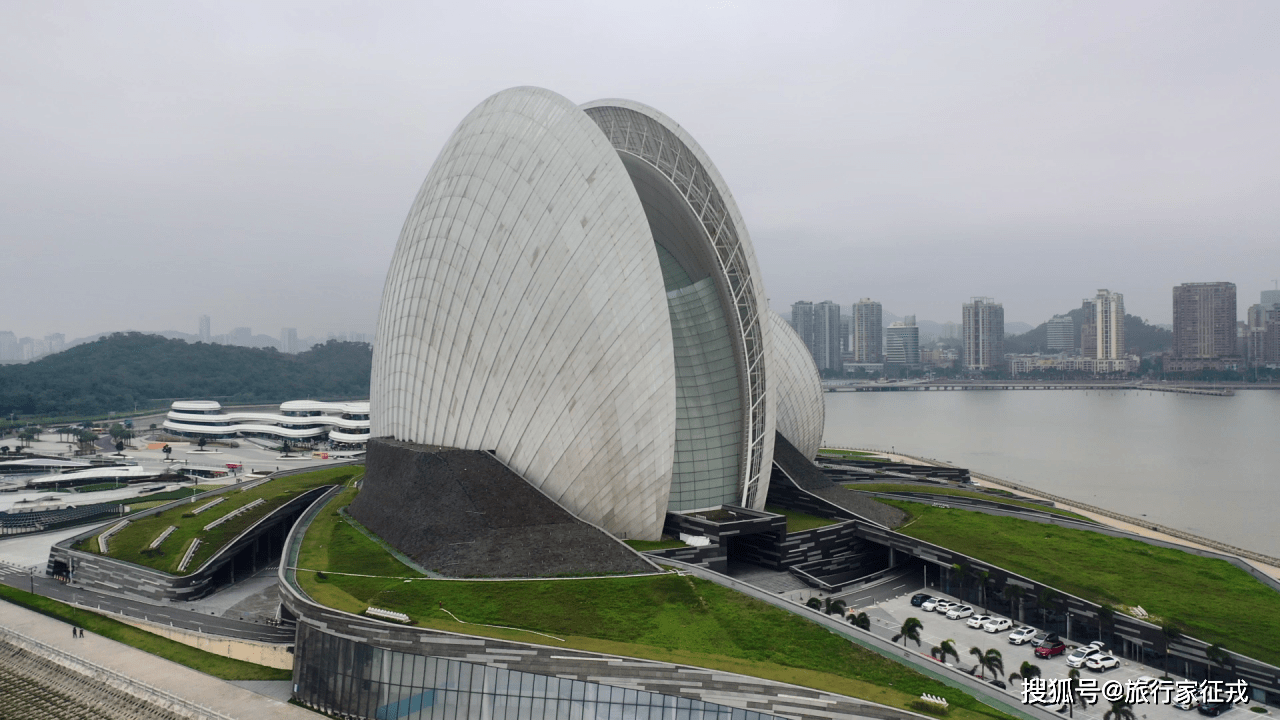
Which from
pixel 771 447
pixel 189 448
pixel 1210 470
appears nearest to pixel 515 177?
pixel 771 447

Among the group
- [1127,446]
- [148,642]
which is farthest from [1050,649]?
[1127,446]

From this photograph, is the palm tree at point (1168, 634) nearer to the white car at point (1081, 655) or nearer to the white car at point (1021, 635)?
the white car at point (1081, 655)

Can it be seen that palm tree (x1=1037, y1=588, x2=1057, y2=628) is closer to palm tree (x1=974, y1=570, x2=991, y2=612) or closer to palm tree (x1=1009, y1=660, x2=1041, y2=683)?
palm tree (x1=974, y1=570, x2=991, y2=612)

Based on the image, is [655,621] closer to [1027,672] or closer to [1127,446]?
[1027,672]

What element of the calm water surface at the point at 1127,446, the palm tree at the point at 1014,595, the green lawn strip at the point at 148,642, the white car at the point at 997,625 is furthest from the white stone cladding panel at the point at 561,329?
the calm water surface at the point at 1127,446

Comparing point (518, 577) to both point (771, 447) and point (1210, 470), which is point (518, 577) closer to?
point (771, 447)


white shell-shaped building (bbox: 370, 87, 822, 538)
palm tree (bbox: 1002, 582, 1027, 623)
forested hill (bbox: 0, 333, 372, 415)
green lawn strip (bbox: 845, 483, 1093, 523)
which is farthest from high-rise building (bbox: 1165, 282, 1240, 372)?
forested hill (bbox: 0, 333, 372, 415)
